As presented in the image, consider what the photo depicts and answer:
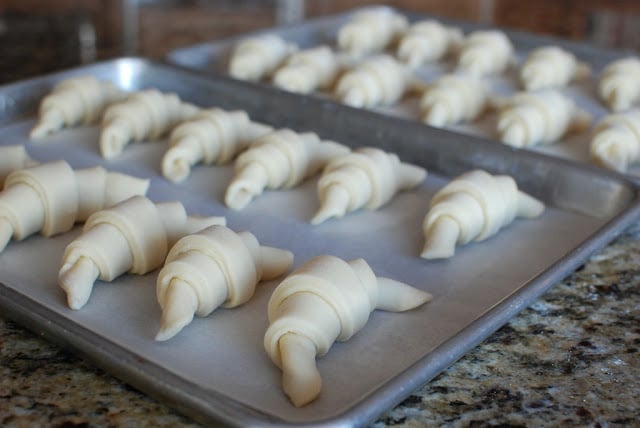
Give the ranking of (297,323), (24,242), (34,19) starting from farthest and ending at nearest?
(34,19), (24,242), (297,323)

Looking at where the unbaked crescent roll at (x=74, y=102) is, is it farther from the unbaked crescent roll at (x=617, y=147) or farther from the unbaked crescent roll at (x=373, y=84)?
the unbaked crescent roll at (x=617, y=147)

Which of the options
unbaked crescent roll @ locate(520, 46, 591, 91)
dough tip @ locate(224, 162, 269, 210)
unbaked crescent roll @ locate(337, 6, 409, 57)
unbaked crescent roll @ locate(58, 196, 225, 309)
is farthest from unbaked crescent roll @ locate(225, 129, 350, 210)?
unbaked crescent roll @ locate(337, 6, 409, 57)

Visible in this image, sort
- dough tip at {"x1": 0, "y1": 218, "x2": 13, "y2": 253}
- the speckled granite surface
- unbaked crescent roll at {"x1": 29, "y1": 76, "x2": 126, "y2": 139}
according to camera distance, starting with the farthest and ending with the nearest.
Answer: unbaked crescent roll at {"x1": 29, "y1": 76, "x2": 126, "y2": 139} < dough tip at {"x1": 0, "y1": 218, "x2": 13, "y2": 253} < the speckled granite surface

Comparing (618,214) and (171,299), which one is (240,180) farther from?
(618,214)

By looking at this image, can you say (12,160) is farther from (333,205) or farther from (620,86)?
(620,86)

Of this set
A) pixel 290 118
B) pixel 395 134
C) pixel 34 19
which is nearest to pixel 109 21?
pixel 34 19

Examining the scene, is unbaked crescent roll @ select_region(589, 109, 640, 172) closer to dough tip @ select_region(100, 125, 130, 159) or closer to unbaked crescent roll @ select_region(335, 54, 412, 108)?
unbaked crescent roll @ select_region(335, 54, 412, 108)

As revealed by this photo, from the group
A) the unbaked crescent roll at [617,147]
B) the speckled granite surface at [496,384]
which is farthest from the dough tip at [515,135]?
the speckled granite surface at [496,384]
